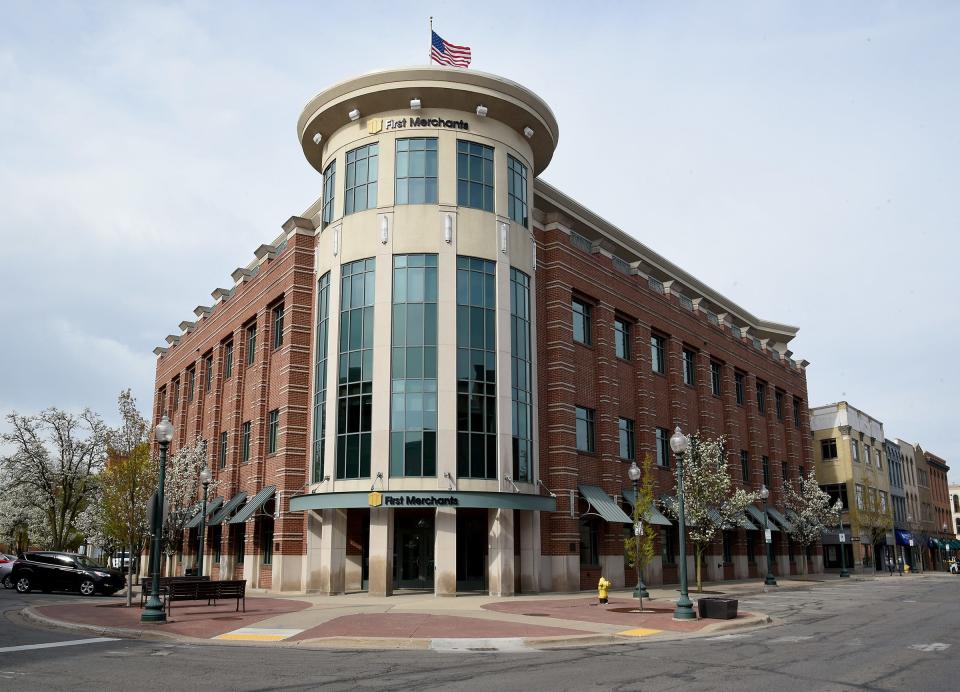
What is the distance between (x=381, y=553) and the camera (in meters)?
31.3

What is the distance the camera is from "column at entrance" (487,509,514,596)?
1252 inches

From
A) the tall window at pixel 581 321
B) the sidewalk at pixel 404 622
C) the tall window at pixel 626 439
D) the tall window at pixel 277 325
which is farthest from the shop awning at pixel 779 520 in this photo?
the tall window at pixel 277 325

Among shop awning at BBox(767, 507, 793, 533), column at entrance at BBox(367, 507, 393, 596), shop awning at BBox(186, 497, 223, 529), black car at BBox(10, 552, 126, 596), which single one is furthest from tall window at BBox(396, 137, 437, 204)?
shop awning at BBox(767, 507, 793, 533)

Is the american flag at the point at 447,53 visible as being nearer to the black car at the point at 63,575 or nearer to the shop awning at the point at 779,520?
the black car at the point at 63,575

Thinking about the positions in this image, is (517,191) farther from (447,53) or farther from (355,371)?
(355,371)

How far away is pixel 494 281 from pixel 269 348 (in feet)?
45.2

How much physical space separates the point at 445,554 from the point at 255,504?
10503mm

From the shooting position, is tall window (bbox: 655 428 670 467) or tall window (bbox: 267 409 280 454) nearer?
tall window (bbox: 267 409 280 454)

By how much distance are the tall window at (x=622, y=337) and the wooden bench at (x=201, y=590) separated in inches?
980

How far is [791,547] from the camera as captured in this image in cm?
6256

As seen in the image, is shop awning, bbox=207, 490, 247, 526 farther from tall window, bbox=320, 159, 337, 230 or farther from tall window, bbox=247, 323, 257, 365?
tall window, bbox=320, 159, 337, 230

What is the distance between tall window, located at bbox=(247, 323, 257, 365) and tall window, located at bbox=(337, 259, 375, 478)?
12.2m

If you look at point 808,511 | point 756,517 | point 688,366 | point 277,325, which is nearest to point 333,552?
point 277,325

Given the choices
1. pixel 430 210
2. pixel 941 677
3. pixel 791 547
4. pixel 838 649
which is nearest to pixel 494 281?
pixel 430 210
